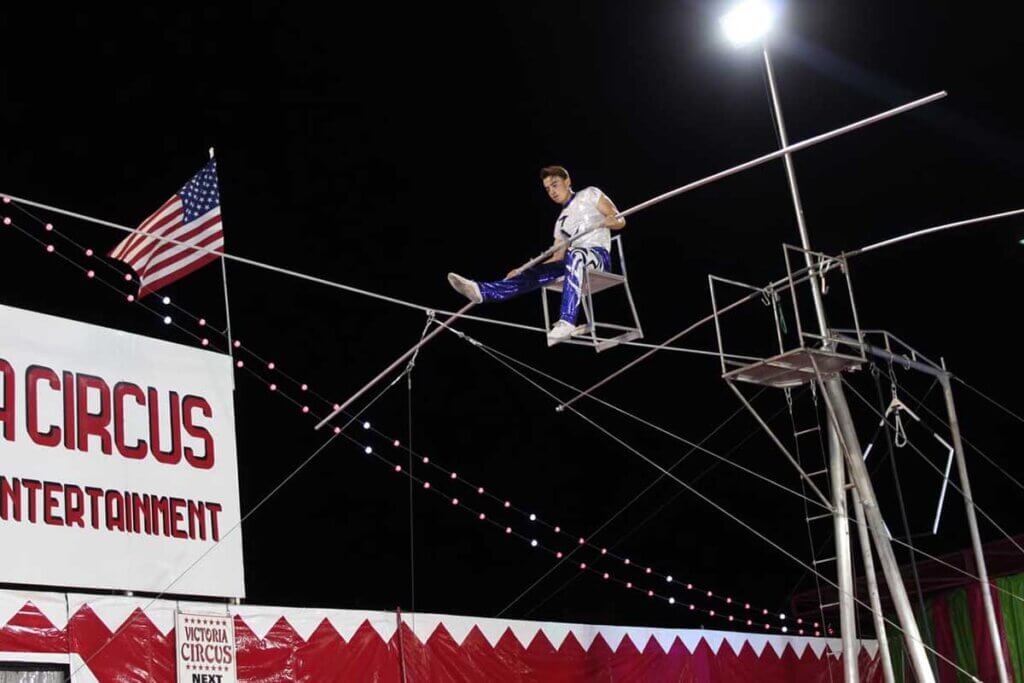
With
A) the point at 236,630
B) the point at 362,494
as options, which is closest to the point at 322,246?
the point at 362,494

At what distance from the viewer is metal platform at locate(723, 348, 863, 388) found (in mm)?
9547

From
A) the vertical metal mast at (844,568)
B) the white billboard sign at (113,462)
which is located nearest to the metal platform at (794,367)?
the vertical metal mast at (844,568)

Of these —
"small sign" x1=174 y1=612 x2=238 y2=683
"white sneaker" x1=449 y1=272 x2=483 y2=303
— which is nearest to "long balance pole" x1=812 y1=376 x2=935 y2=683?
"white sneaker" x1=449 y1=272 x2=483 y2=303

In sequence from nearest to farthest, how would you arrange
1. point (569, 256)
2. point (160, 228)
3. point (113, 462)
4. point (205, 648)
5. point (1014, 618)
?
1. point (113, 462)
2. point (205, 648)
3. point (569, 256)
4. point (160, 228)
5. point (1014, 618)

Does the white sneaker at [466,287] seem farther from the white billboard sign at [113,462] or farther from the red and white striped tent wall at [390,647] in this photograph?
the red and white striped tent wall at [390,647]

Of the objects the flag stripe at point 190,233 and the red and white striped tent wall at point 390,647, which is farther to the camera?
the flag stripe at point 190,233

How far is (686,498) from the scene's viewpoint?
1784 cm

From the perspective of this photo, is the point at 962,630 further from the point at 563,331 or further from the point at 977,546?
the point at 563,331

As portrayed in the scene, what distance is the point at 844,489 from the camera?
10.4 m

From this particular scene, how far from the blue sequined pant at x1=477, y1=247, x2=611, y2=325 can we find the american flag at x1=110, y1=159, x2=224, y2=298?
6.21ft

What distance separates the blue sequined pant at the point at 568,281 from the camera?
8766mm

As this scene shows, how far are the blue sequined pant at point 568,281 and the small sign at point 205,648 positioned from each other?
8.81ft

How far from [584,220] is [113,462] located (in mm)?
3351

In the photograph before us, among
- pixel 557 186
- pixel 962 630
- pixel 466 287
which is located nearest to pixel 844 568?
pixel 557 186
